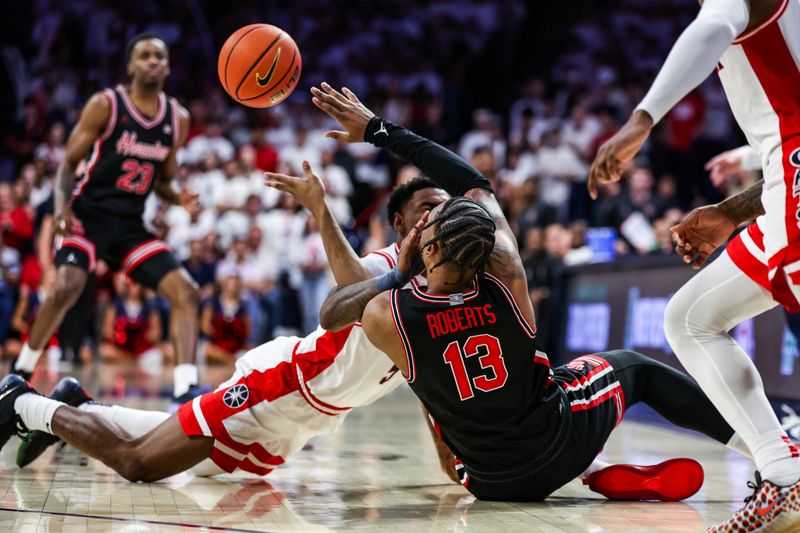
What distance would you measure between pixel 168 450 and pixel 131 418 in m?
0.35

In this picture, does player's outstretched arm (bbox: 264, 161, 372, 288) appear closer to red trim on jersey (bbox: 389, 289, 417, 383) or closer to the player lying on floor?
the player lying on floor

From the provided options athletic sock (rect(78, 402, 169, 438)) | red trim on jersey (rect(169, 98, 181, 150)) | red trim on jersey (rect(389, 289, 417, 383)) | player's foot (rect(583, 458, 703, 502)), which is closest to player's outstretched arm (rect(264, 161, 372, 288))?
red trim on jersey (rect(389, 289, 417, 383))

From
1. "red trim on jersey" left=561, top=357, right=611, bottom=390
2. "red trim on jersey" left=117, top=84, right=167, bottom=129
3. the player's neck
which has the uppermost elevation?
"red trim on jersey" left=117, top=84, right=167, bottom=129

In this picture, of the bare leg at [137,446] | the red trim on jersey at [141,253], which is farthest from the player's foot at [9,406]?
the red trim on jersey at [141,253]

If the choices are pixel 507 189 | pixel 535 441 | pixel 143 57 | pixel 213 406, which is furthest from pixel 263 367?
pixel 507 189

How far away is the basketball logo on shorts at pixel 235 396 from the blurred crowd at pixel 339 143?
5805 mm

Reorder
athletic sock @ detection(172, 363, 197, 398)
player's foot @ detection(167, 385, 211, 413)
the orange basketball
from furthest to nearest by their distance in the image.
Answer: athletic sock @ detection(172, 363, 197, 398) < player's foot @ detection(167, 385, 211, 413) < the orange basketball

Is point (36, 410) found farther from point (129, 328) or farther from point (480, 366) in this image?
point (129, 328)

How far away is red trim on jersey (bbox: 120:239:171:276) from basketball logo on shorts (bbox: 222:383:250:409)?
7.45ft

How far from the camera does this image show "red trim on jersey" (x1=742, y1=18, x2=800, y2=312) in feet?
8.91

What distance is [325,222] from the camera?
351cm

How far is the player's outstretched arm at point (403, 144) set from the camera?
11.8ft

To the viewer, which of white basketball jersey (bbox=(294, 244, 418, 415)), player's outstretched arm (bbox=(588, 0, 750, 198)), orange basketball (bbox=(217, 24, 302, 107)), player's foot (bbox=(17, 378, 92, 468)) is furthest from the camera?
orange basketball (bbox=(217, 24, 302, 107))

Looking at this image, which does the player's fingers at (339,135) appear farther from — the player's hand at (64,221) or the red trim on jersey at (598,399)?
the player's hand at (64,221)
